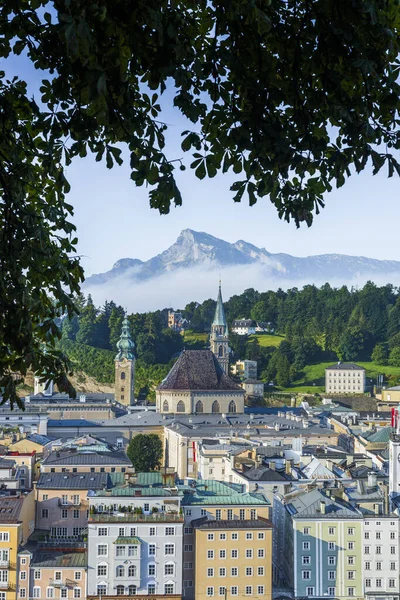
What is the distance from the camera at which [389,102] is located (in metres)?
5.36

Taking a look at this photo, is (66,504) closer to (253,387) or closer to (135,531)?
(135,531)

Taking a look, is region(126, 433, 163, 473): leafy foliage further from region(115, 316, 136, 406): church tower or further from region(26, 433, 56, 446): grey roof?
region(115, 316, 136, 406): church tower

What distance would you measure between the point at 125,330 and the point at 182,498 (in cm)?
5719

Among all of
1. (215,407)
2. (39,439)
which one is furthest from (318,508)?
(215,407)

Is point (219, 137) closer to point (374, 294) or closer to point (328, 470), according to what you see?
point (328, 470)

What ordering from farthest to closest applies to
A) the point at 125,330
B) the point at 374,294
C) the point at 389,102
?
1. the point at 374,294
2. the point at 125,330
3. the point at 389,102

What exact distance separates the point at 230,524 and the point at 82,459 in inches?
473

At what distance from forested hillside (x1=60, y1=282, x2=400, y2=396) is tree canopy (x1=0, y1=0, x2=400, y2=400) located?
8945 centimetres

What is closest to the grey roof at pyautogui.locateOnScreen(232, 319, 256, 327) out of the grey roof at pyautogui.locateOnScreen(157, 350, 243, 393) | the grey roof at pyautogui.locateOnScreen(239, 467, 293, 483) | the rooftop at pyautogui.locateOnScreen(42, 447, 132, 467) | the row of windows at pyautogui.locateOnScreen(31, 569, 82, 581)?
the grey roof at pyautogui.locateOnScreen(157, 350, 243, 393)

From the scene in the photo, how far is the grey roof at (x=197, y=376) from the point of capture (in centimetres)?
7925

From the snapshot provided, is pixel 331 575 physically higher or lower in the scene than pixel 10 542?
lower

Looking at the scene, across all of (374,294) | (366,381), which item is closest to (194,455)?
(366,381)

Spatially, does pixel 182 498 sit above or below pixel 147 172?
below

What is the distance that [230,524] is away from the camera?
33875mm
